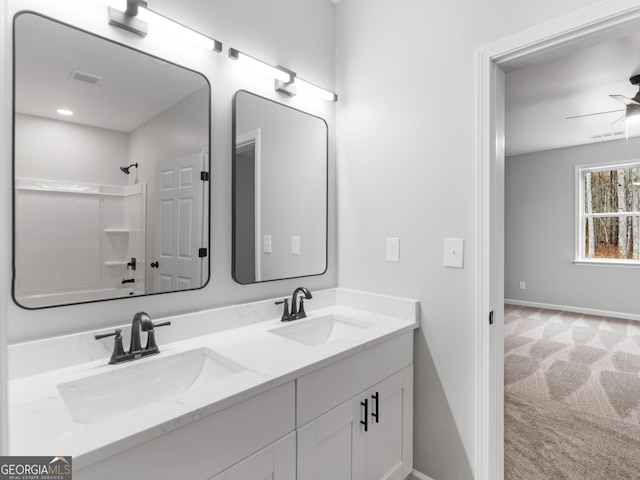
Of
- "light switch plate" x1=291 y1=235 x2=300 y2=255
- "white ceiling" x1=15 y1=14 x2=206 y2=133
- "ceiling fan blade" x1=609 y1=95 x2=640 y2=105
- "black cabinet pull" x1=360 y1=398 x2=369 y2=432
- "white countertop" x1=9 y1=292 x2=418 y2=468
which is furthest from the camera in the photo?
"ceiling fan blade" x1=609 y1=95 x2=640 y2=105

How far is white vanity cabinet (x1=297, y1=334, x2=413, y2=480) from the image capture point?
1.16 m

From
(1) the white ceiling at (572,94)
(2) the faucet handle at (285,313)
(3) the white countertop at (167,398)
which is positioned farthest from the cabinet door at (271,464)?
(1) the white ceiling at (572,94)

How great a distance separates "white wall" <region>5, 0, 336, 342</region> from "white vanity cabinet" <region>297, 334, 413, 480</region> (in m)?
0.55

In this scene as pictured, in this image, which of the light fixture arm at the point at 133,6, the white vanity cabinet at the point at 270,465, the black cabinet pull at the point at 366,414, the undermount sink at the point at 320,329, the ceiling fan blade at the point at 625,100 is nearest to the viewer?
the white vanity cabinet at the point at 270,465

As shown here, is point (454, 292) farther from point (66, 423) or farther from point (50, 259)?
point (50, 259)

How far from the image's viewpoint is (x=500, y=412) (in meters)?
1.50

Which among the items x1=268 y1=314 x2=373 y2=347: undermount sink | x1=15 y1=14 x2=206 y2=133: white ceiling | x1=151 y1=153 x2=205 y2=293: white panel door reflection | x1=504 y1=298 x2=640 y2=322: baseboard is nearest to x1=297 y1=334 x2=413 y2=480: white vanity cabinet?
x1=268 y1=314 x2=373 y2=347: undermount sink

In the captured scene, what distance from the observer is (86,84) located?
1169mm

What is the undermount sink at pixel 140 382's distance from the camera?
3.23 feet

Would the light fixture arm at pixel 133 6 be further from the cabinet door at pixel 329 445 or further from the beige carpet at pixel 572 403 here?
the beige carpet at pixel 572 403

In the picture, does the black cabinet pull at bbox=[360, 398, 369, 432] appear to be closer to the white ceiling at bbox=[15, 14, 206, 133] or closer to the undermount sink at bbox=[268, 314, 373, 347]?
the undermount sink at bbox=[268, 314, 373, 347]

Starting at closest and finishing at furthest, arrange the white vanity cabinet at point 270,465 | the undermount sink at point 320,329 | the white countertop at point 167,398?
1. the white countertop at point 167,398
2. the white vanity cabinet at point 270,465
3. the undermount sink at point 320,329

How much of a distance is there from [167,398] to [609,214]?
6.14 m

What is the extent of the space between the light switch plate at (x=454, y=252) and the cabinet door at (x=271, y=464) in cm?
96
